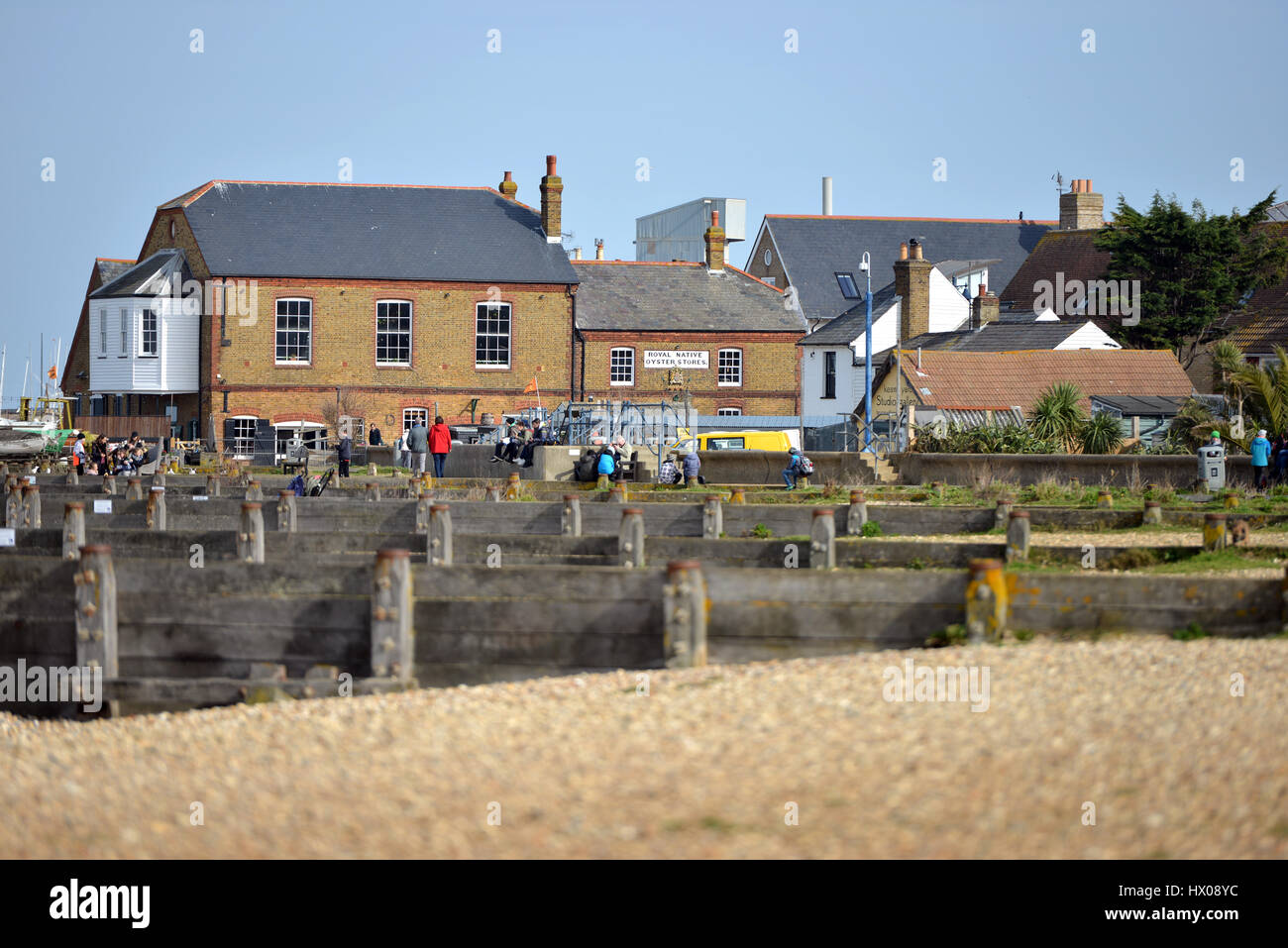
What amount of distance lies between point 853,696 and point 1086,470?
20860 mm

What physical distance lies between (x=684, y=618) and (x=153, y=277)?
48.0 m

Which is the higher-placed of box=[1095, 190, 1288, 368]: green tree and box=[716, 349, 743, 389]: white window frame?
box=[1095, 190, 1288, 368]: green tree

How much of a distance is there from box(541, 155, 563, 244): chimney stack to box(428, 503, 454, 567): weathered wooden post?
4344 cm

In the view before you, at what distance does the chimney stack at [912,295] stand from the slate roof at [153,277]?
27.9 meters

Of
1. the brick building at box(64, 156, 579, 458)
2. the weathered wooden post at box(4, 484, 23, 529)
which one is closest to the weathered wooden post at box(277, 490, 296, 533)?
the weathered wooden post at box(4, 484, 23, 529)

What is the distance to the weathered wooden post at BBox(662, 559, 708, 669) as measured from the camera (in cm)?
1058

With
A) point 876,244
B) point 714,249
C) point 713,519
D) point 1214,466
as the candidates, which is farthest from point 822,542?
point 876,244

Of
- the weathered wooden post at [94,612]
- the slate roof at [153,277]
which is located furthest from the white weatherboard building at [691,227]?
the weathered wooden post at [94,612]

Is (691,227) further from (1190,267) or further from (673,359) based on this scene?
(1190,267)

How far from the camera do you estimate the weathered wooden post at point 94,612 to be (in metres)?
11.2

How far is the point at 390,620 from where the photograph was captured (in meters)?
10.8

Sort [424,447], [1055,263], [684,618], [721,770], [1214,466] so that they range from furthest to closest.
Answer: [1055,263]
[424,447]
[1214,466]
[684,618]
[721,770]

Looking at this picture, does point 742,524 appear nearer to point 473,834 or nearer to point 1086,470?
point 473,834

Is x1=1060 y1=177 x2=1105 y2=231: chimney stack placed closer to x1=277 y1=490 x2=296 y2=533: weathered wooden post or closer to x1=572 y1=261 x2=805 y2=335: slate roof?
x1=572 y1=261 x2=805 y2=335: slate roof
